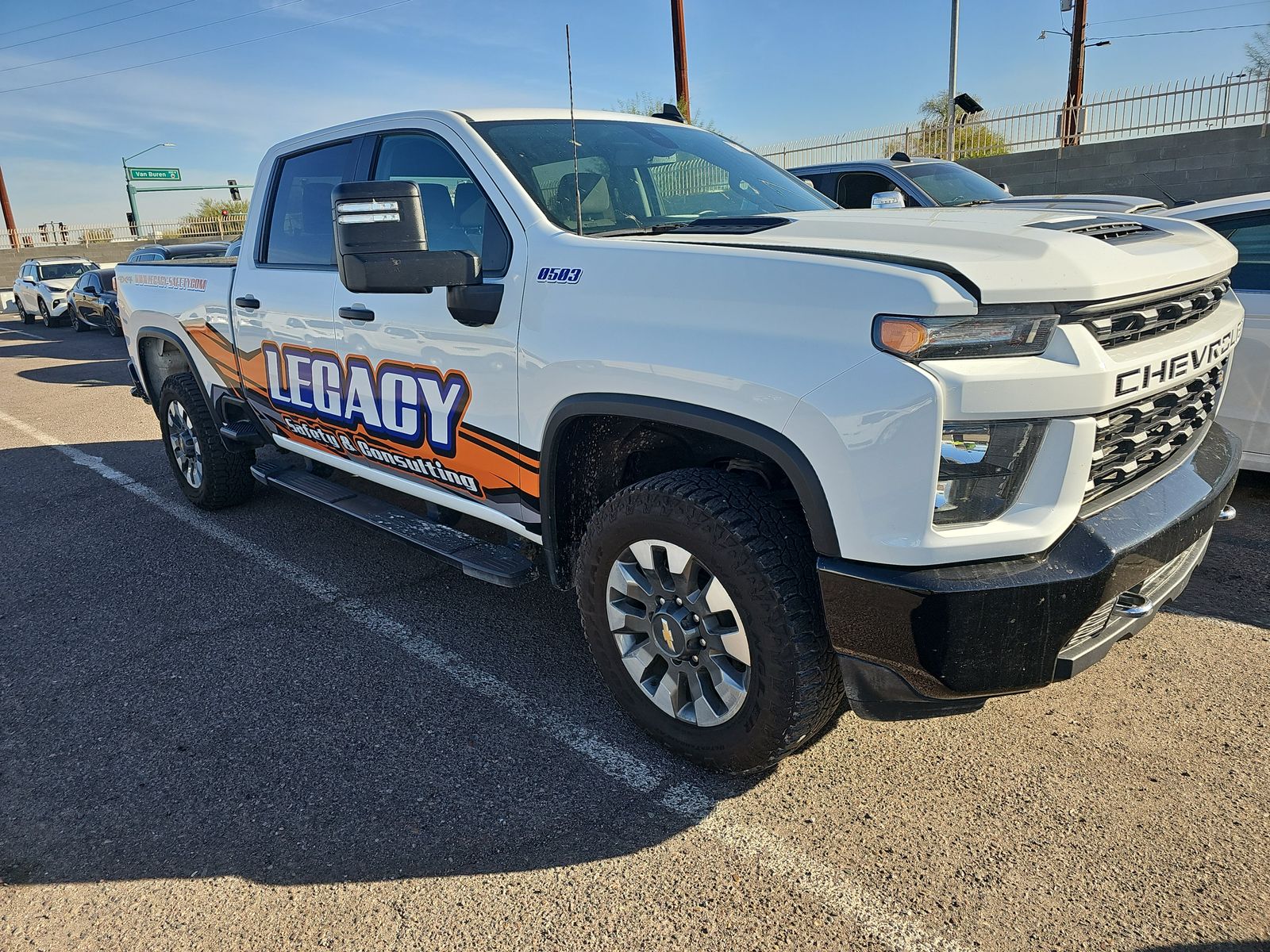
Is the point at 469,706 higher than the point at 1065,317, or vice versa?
the point at 1065,317

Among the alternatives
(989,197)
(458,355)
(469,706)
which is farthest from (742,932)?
(989,197)

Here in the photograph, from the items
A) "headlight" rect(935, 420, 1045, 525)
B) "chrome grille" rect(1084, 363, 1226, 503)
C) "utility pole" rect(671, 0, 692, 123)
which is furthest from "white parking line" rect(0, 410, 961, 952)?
"utility pole" rect(671, 0, 692, 123)

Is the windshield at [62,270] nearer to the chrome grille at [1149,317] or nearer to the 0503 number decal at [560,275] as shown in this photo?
the 0503 number decal at [560,275]

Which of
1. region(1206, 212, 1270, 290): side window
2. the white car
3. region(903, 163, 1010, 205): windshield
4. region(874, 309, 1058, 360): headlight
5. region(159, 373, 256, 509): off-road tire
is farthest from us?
region(903, 163, 1010, 205): windshield

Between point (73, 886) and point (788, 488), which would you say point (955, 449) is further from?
point (73, 886)

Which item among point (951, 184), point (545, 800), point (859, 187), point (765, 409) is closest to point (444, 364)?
point (765, 409)

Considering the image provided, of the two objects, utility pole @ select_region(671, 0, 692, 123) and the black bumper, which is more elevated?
utility pole @ select_region(671, 0, 692, 123)

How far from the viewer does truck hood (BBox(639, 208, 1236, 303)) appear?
81.7 inches

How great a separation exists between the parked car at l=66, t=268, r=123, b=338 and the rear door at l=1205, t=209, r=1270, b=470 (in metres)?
17.3

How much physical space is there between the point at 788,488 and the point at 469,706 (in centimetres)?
140

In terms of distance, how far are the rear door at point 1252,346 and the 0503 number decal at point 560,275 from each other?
10.9ft

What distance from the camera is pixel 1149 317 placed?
7.49 ft

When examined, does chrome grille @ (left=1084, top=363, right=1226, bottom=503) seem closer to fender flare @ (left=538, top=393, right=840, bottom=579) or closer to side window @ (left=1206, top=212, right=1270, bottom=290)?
fender flare @ (left=538, top=393, right=840, bottom=579)

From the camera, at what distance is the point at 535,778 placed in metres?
2.76
